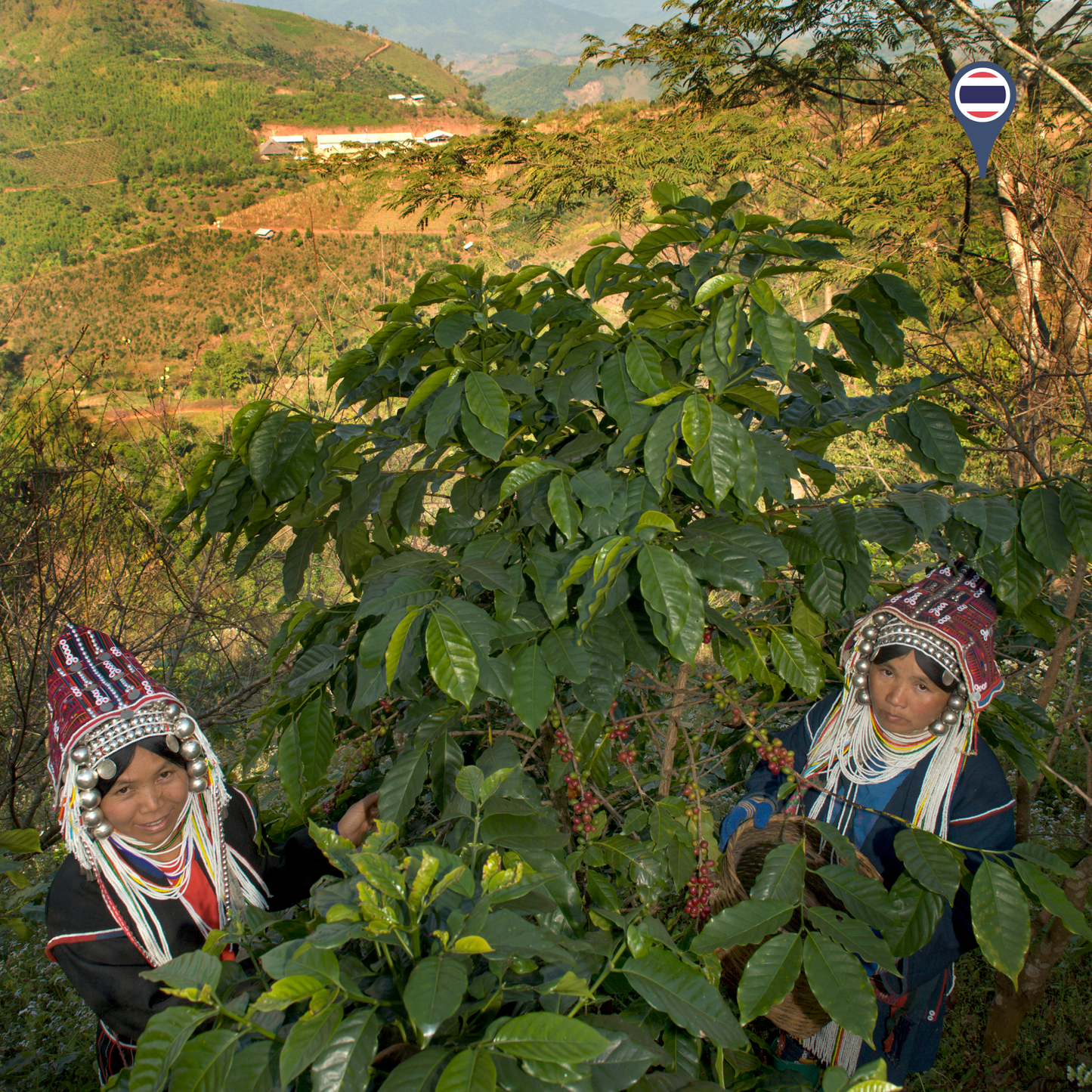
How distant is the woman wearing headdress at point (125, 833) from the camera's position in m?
1.29

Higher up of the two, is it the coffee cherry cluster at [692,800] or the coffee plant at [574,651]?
the coffee plant at [574,651]

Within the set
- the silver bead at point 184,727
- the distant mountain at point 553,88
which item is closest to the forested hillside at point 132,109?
the silver bead at point 184,727

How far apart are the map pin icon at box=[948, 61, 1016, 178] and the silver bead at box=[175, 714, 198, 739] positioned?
4.98 meters

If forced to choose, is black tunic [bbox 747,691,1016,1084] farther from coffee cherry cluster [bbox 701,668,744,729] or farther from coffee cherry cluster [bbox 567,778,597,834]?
coffee cherry cluster [bbox 567,778,597,834]

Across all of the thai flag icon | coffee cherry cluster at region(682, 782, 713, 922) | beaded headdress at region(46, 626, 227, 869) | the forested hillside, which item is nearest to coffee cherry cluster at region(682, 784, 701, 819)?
coffee cherry cluster at region(682, 782, 713, 922)

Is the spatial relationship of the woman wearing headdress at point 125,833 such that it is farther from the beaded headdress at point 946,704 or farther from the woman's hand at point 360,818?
the beaded headdress at point 946,704

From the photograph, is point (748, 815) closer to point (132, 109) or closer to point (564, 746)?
point (564, 746)

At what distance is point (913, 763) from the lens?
1.52 meters

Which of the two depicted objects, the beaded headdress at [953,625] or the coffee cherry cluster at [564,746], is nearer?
the coffee cherry cluster at [564,746]

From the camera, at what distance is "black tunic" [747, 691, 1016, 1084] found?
4.77 feet

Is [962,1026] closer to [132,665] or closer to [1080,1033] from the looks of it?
[1080,1033]

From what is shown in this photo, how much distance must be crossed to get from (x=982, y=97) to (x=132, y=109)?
146 feet

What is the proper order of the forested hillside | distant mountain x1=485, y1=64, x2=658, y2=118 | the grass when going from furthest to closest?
distant mountain x1=485, y1=64, x2=658, y2=118, the forested hillside, the grass

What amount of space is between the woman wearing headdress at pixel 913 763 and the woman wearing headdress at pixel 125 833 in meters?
1.04
